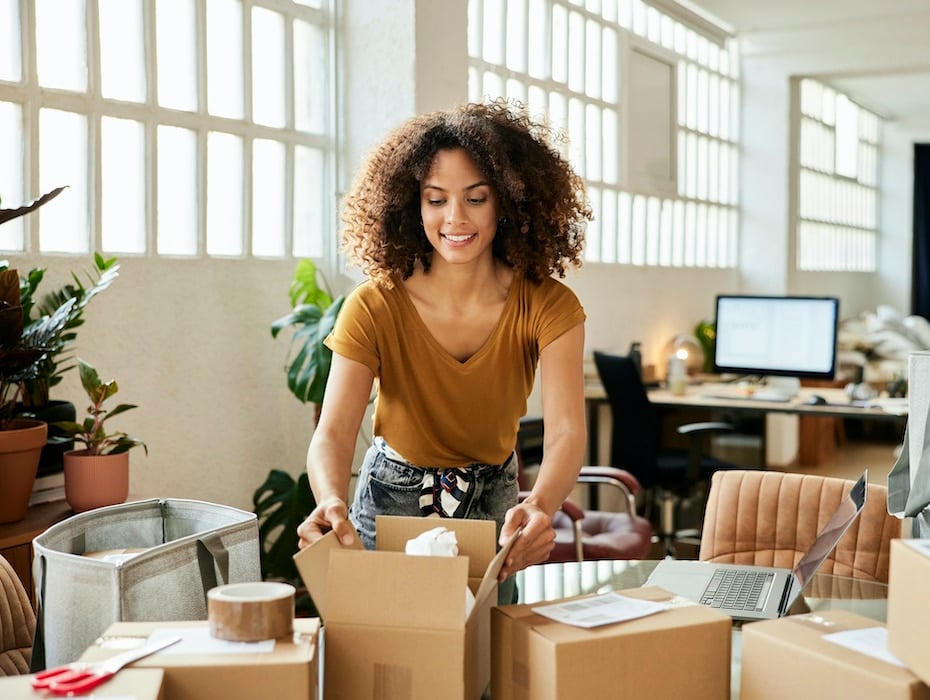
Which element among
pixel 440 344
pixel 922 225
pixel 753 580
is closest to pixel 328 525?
pixel 440 344

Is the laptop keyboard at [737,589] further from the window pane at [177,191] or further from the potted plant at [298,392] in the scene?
the window pane at [177,191]

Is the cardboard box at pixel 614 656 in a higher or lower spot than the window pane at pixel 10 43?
lower

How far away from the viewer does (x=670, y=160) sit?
6.68m

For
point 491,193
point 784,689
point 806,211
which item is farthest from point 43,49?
point 806,211

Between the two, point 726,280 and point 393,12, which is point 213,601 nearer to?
point 393,12

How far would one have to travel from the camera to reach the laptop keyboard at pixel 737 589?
1819 millimetres

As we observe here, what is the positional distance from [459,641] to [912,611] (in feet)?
1.58

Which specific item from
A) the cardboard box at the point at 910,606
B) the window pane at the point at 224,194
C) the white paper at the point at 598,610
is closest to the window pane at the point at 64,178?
the window pane at the point at 224,194

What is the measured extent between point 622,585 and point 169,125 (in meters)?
2.13

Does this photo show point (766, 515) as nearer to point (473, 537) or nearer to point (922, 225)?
point (473, 537)

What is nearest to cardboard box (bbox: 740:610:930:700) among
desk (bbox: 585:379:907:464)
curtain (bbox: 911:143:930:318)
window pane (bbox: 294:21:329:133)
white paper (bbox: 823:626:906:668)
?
white paper (bbox: 823:626:906:668)

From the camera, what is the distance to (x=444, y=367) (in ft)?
6.64

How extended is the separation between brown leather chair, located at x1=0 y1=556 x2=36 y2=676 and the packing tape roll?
2.48ft

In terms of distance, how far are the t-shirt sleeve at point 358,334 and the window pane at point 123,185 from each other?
1.48 m
